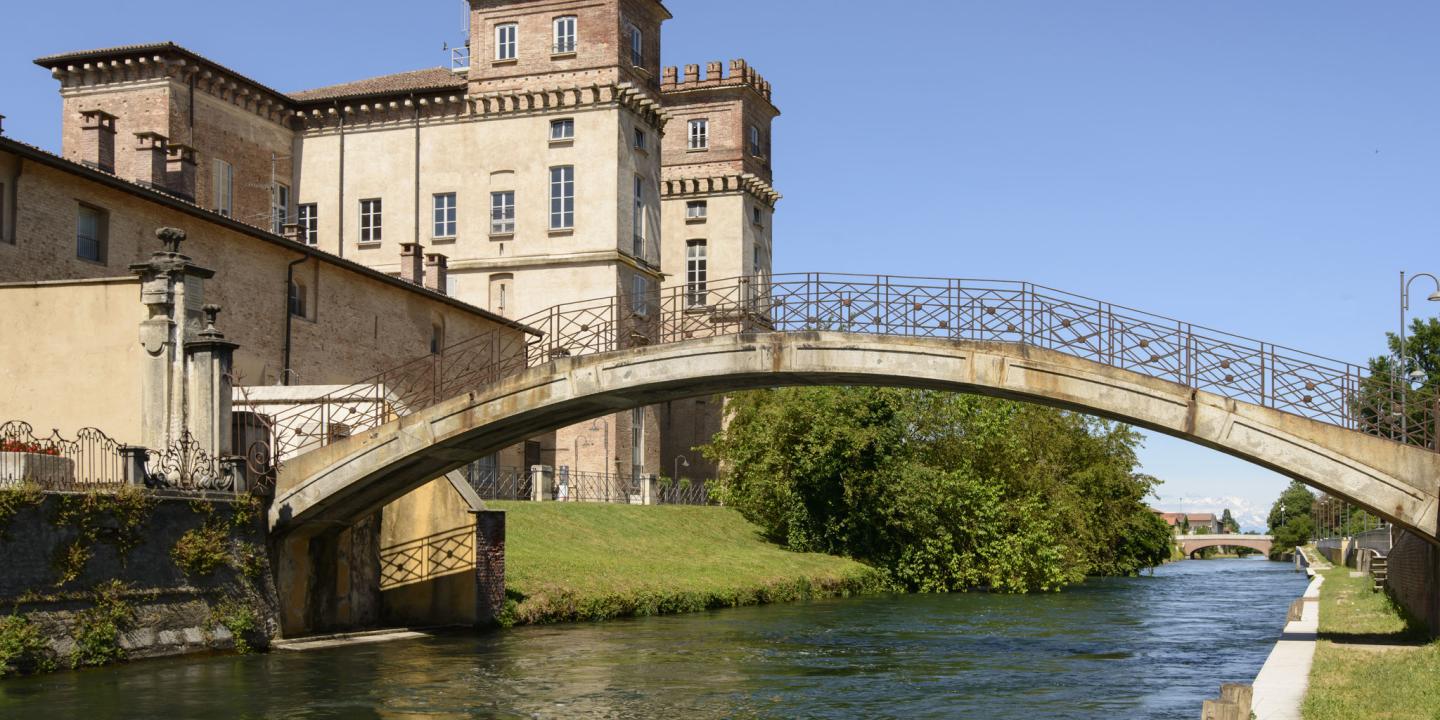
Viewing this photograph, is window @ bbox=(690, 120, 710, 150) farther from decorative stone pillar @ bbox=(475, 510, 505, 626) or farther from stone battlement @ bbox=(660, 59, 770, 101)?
decorative stone pillar @ bbox=(475, 510, 505, 626)

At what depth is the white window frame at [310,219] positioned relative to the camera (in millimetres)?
56906

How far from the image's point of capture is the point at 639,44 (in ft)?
187

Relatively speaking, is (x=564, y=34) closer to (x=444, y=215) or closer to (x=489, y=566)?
(x=444, y=215)

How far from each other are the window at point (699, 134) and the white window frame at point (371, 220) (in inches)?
753

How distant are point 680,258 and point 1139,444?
24060 millimetres

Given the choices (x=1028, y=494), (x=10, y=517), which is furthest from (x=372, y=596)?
(x=1028, y=494)

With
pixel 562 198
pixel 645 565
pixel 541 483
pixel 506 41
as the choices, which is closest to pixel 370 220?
pixel 562 198

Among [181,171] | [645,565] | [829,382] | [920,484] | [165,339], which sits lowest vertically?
[645,565]

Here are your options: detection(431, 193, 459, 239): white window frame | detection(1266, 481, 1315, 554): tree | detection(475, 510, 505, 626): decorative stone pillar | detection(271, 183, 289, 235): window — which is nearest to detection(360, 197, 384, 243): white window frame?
detection(431, 193, 459, 239): white window frame

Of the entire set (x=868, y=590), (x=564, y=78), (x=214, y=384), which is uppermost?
(x=564, y=78)

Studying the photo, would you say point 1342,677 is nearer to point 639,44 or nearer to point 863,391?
point 863,391

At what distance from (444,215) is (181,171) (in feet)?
51.5

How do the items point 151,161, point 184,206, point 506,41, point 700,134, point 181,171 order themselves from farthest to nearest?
point 700,134
point 506,41
point 181,171
point 151,161
point 184,206

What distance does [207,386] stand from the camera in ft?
76.0
